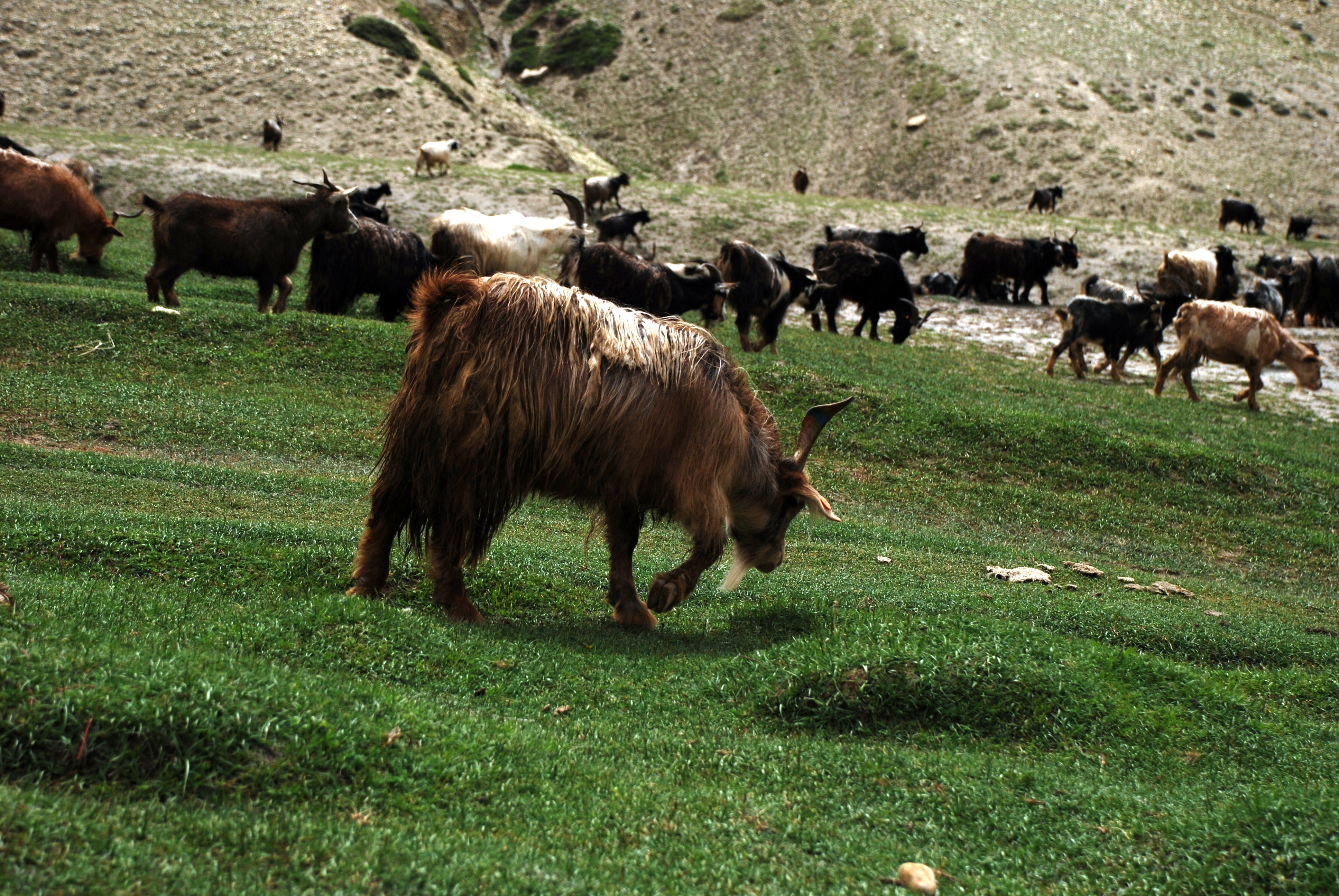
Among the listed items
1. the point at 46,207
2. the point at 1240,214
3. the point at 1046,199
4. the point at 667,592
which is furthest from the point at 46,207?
the point at 1240,214

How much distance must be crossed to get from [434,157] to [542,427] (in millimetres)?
31575

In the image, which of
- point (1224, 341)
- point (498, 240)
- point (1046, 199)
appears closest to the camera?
point (498, 240)

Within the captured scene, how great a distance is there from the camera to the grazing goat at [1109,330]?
69.7ft

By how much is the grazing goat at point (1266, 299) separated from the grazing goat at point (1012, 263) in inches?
211

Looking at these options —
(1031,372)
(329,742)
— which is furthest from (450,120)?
(329,742)

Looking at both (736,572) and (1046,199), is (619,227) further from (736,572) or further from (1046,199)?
(1046,199)

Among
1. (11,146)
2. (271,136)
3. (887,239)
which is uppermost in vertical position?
(271,136)

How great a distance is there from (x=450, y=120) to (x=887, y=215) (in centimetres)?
2032

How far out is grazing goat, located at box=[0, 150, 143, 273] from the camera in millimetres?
18203

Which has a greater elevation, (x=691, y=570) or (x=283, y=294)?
(x=283, y=294)

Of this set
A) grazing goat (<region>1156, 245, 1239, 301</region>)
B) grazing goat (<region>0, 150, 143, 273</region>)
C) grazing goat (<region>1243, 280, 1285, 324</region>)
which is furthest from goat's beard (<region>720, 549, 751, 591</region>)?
grazing goat (<region>1156, 245, 1239, 301</region>)

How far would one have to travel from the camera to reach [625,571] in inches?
268

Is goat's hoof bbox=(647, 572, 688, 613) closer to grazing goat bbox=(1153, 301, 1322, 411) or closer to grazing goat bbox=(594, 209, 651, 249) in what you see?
Answer: grazing goat bbox=(1153, 301, 1322, 411)

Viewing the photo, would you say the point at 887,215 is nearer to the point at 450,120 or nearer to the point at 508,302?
the point at 450,120
